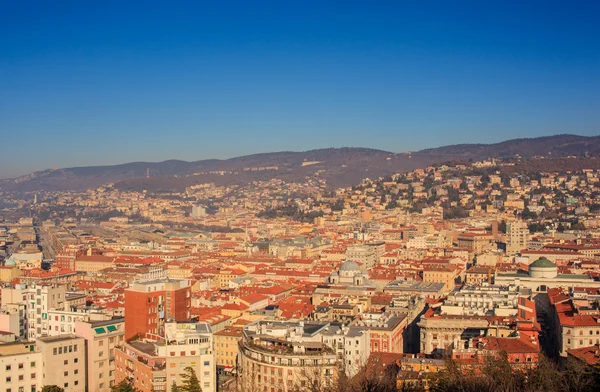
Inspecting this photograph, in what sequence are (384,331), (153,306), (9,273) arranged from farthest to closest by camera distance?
1. (9,273)
2. (384,331)
3. (153,306)

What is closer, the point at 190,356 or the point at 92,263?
the point at 190,356

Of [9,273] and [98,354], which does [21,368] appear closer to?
[98,354]

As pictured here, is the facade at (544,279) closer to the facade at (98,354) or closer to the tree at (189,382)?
the facade at (98,354)

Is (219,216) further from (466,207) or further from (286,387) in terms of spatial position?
(286,387)

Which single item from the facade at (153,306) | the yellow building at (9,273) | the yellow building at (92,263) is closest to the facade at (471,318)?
the facade at (153,306)

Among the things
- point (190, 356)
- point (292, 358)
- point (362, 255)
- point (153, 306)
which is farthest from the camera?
point (362, 255)

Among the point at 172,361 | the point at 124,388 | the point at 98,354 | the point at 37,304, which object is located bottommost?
the point at 124,388

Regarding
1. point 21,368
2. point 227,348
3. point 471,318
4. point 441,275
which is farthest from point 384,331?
point 441,275

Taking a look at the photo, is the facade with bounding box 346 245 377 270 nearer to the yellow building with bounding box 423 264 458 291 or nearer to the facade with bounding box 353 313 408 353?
the yellow building with bounding box 423 264 458 291
